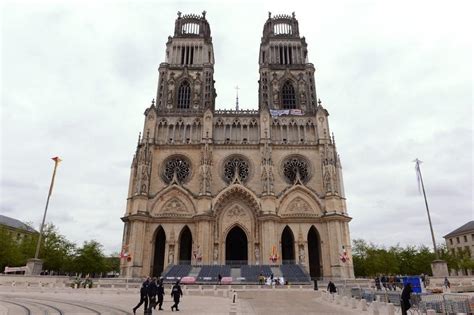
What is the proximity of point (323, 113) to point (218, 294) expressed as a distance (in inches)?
1260

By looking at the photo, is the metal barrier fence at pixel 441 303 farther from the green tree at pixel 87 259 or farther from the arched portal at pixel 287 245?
the green tree at pixel 87 259

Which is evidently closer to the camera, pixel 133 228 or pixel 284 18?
pixel 133 228

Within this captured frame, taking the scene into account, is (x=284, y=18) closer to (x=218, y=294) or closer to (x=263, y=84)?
(x=263, y=84)

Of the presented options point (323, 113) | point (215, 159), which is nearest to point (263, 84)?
point (323, 113)

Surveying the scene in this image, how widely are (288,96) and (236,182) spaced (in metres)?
18.3

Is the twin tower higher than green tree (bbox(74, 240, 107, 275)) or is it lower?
higher

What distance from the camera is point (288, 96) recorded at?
172 feet

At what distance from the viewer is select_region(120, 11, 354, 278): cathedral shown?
40250mm

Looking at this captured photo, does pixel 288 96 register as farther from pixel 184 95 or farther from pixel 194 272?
pixel 194 272

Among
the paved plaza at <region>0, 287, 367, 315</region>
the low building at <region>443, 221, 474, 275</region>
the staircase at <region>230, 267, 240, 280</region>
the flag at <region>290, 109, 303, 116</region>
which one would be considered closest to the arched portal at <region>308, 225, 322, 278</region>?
the staircase at <region>230, 267, 240, 280</region>

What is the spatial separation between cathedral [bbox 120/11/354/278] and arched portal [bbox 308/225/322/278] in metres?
0.14

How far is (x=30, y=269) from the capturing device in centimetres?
2780

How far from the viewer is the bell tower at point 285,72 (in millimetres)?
50719

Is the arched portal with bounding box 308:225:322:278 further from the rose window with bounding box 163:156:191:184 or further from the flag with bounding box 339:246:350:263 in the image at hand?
the rose window with bounding box 163:156:191:184
